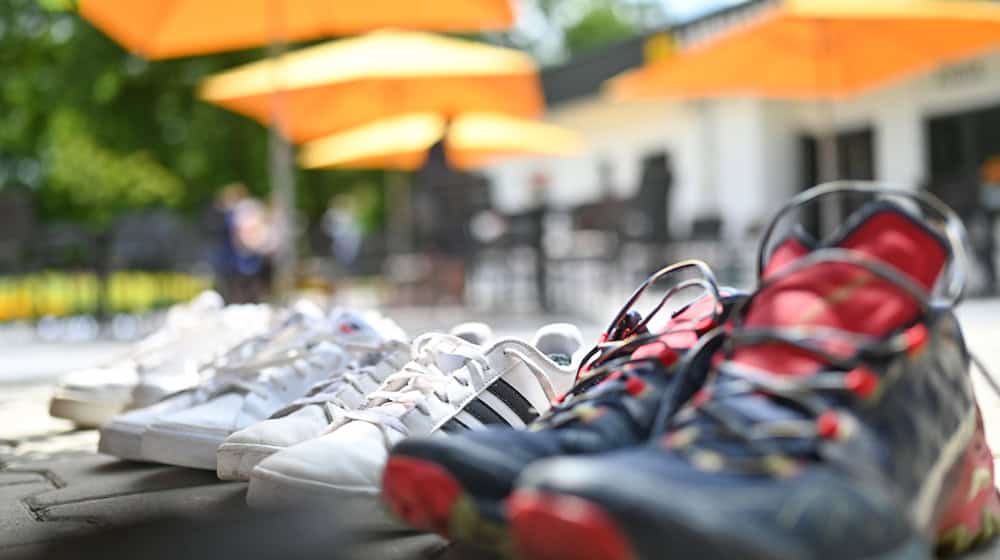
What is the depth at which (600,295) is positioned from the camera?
11688 mm

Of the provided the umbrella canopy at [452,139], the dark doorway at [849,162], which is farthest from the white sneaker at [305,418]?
the dark doorway at [849,162]

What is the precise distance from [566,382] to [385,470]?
2.04 ft

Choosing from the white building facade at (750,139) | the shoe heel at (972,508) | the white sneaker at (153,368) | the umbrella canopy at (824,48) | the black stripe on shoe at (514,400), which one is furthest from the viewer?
the white building facade at (750,139)

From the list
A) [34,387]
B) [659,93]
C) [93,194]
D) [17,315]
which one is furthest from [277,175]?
[93,194]

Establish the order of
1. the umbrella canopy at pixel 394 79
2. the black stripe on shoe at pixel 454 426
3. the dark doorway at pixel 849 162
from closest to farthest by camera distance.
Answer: the black stripe on shoe at pixel 454 426 → the umbrella canopy at pixel 394 79 → the dark doorway at pixel 849 162

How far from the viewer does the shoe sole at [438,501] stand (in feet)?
4.17

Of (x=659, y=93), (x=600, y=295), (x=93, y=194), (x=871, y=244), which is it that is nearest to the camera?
(x=871, y=244)

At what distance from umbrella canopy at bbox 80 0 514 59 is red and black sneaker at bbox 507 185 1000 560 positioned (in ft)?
18.7

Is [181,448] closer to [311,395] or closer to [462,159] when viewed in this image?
[311,395]

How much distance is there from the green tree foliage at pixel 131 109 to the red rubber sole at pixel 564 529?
2161 cm

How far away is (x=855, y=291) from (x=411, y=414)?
741 millimetres

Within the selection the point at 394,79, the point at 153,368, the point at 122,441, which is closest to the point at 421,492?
the point at 122,441

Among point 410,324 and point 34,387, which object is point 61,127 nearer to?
point 410,324

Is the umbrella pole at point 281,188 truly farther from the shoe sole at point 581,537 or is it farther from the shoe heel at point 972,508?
the shoe sole at point 581,537
